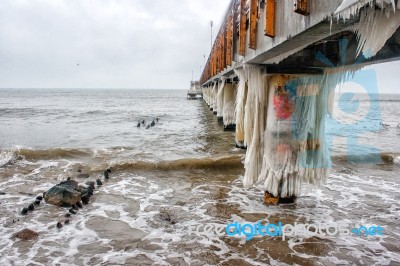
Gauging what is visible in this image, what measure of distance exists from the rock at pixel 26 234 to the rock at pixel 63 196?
1468 mm

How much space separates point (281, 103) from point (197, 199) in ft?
11.0

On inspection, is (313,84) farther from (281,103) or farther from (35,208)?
(35,208)

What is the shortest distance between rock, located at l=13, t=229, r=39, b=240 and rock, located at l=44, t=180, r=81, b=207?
1468 mm

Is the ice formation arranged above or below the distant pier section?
below

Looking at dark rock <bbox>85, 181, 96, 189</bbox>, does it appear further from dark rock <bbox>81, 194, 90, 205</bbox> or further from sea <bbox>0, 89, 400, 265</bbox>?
dark rock <bbox>81, 194, 90, 205</bbox>

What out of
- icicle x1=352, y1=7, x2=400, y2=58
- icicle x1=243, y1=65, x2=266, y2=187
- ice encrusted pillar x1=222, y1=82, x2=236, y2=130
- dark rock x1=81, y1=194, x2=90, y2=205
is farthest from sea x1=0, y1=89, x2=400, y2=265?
ice encrusted pillar x1=222, y1=82, x2=236, y2=130

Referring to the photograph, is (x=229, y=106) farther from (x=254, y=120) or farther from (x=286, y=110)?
(x=286, y=110)

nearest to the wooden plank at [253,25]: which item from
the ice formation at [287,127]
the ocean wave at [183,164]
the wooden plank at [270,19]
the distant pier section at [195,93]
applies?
the wooden plank at [270,19]

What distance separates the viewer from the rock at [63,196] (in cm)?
763

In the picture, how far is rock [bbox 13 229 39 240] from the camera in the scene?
5.98m

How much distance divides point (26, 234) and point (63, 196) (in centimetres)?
170

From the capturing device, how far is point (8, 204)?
25.3ft

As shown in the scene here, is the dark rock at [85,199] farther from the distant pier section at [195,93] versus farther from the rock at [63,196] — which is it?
the distant pier section at [195,93]

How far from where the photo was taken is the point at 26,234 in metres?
6.05
